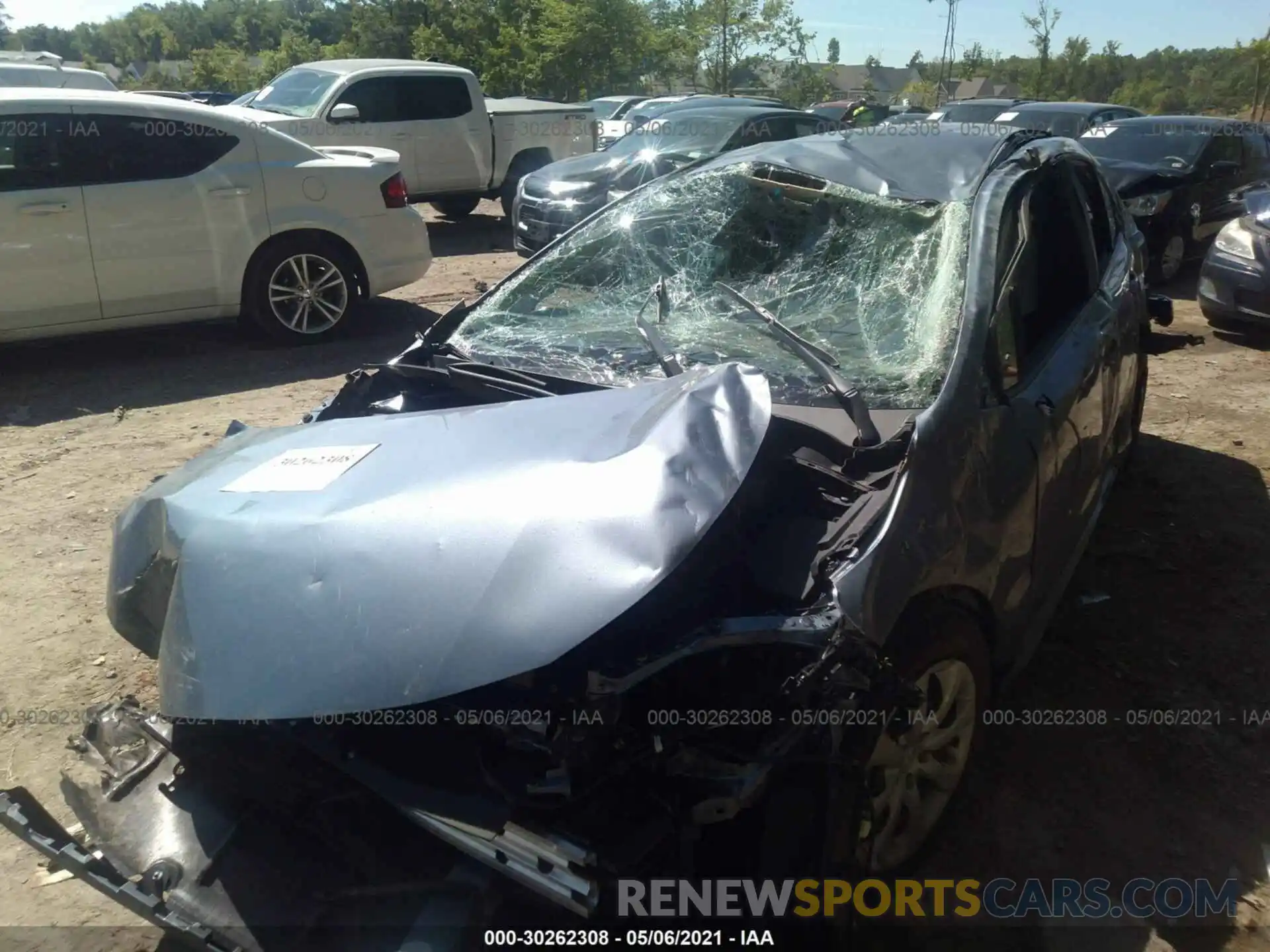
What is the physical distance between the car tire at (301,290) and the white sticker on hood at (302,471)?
4.99m

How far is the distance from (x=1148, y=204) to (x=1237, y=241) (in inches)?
74.2

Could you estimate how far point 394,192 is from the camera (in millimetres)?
7484

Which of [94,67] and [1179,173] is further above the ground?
[94,67]

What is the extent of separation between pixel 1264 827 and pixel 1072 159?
2413 millimetres

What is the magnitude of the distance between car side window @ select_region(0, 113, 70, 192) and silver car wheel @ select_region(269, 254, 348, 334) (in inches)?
57.7

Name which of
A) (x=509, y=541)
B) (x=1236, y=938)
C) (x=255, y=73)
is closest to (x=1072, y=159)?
(x=1236, y=938)

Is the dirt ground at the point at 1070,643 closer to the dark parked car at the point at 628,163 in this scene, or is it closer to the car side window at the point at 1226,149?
the dark parked car at the point at 628,163

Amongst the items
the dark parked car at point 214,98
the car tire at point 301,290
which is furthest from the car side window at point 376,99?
the dark parked car at point 214,98

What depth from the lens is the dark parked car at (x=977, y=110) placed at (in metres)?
12.8

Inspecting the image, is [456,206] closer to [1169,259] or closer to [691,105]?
[691,105]

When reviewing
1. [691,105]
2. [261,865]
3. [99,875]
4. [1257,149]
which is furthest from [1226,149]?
[99,875]

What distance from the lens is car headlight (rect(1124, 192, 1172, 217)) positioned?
30.4 ft

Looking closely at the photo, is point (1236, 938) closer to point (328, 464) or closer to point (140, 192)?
point (328, 464)

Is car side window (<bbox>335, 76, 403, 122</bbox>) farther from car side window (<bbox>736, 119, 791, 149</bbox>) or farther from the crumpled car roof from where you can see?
the crumpled car roof
